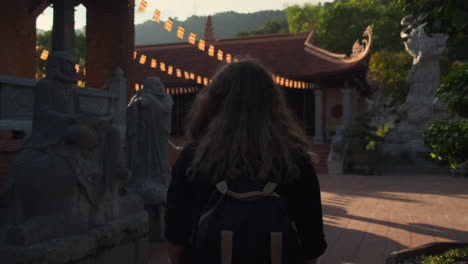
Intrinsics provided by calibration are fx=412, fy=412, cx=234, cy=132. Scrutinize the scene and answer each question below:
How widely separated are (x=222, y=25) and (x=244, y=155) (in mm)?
A: 84233

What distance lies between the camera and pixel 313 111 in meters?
20.0

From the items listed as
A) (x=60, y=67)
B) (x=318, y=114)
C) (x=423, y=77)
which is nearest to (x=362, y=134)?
(x=423, y=77)

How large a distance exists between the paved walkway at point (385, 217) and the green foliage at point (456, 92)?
6.86 ft

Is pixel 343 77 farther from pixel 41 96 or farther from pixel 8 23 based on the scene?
pixel 41 96

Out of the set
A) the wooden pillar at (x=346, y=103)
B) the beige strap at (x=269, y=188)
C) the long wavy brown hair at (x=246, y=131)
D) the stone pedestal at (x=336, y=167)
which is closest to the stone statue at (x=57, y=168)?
the long wavy brown hair at (x=246, y=131)

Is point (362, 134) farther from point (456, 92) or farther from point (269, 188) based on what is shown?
point (269, 188)

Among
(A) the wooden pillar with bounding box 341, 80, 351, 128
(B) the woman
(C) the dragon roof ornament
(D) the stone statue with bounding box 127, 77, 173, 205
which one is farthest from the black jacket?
(A) the wooden pillar with bounding box 341, 80, 351, 128

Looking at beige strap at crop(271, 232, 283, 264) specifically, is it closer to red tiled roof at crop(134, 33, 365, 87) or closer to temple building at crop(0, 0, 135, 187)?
temple building at crop(0, 0, 135, 187)

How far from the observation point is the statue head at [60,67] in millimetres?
3172

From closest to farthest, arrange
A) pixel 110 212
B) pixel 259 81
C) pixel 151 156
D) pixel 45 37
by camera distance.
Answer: pixel 259 81
pixel 110 212
pixel 151 156
pixel 45 37

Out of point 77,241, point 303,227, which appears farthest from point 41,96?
point 303,227

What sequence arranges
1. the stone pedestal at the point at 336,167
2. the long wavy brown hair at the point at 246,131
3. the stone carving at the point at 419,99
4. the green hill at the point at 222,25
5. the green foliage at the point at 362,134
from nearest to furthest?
the long wavy brown hair at the point at 246,131, the stone pedestal at the point at 336,167, the green foliage at the point at 362,134, the stone carving at the point at 419,99, the green hill at the point at 222,25

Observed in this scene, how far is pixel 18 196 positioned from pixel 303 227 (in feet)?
7.83

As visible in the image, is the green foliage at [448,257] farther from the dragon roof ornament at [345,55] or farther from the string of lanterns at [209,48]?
the dragon roof ornament at [345,55]
